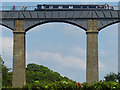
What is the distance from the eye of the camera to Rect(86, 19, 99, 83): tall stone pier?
3734 centimetres

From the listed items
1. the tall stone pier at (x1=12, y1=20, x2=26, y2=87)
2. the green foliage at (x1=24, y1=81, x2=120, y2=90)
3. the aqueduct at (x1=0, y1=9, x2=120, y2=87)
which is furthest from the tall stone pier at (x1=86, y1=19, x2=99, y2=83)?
the green foliage at (x1=24, y1=81, x2=120, y2=90)

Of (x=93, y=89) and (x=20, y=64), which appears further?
(x=20, y=64)

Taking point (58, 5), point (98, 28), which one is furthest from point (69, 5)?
point (98, 28)

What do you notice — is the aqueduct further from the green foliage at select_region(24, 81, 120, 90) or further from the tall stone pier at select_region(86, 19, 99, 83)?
the green foliage at select_region(24, 81, 120, 90)

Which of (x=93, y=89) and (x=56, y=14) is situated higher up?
(x=56, y=14)

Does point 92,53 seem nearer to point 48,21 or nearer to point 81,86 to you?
point 48,21

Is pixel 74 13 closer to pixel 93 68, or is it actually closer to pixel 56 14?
pixel 56 14

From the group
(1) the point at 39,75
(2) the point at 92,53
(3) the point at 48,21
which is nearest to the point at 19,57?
(3) the point at 48,21

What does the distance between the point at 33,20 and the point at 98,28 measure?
26.7 feet

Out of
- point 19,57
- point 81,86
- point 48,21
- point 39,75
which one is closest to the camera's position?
point 81,86

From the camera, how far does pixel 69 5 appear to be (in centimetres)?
4066

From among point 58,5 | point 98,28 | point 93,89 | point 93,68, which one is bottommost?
point 93,89

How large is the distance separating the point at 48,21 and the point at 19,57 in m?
5.75

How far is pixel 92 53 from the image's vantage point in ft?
125
